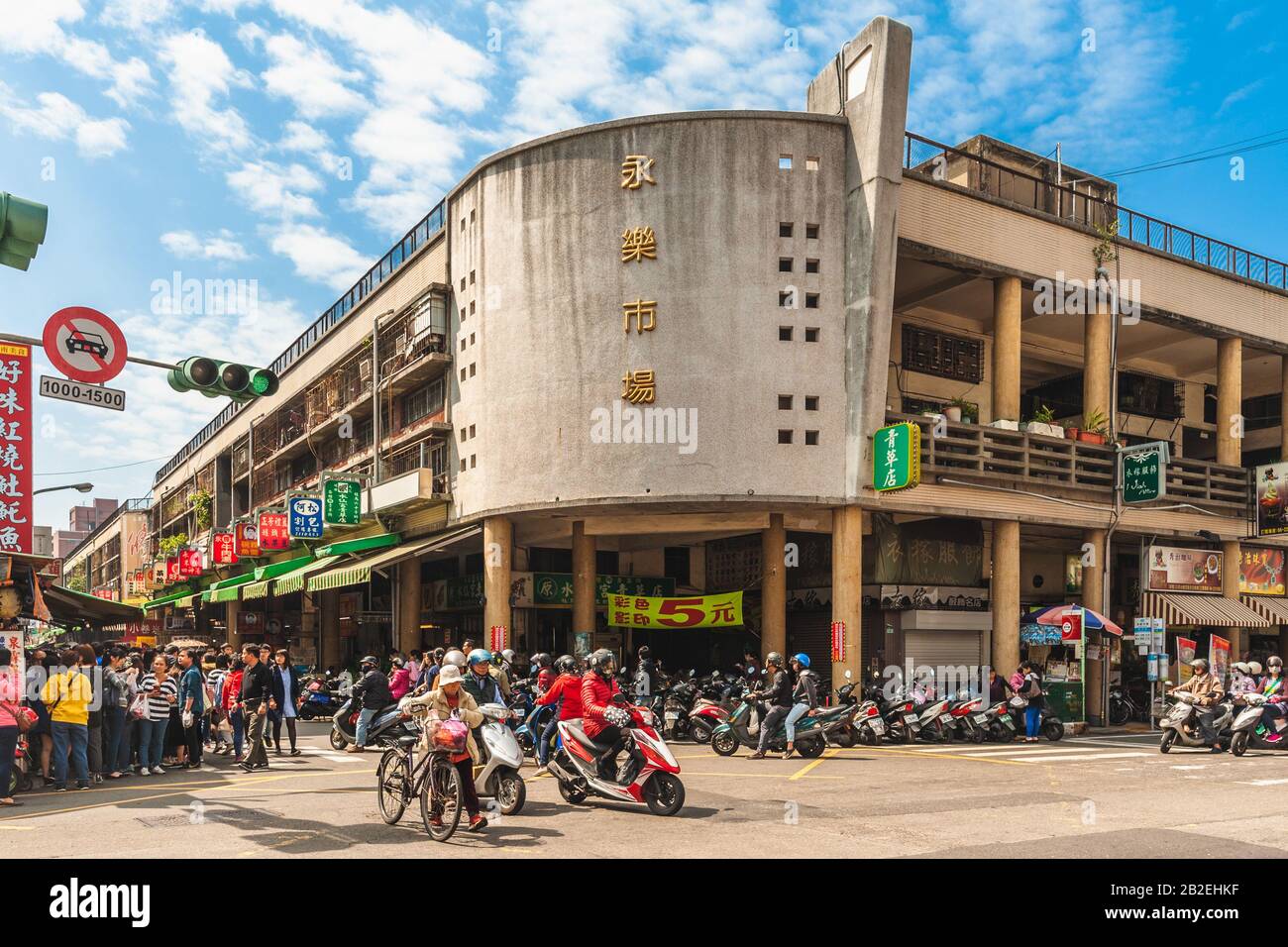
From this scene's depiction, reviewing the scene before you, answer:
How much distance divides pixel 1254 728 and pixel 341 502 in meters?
27.7

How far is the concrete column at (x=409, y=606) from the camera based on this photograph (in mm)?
35500

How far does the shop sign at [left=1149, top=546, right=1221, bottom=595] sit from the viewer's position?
32.0m

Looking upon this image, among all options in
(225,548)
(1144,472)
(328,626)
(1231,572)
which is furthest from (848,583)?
(225,548)

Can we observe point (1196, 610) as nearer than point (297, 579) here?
Yes

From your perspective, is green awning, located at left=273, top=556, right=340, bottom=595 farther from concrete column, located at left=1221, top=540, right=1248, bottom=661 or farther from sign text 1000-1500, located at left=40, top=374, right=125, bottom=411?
concrete column, located at left=1221, top=540, right=1248, bottom=661

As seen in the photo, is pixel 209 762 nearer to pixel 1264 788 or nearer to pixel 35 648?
pixel 35 648

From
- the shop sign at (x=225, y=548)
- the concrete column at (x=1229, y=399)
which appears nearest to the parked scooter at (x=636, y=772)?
the concrete column at (x=1229, y=399)

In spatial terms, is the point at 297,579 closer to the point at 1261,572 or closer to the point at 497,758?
the point at 497,758

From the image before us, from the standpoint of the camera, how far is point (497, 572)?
29219 millimetres

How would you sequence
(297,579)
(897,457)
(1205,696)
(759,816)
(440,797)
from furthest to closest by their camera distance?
(297,579)
(897,457)
(1205,696)
(759,816)
(440,797)

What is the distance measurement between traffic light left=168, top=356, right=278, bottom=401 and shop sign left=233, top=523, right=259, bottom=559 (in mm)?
35097

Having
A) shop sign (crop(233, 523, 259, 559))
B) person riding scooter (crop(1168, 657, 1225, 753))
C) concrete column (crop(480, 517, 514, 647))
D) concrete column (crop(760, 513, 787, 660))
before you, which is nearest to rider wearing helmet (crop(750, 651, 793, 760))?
person riding scooter (crop(1168, 657, 1225, 753))
